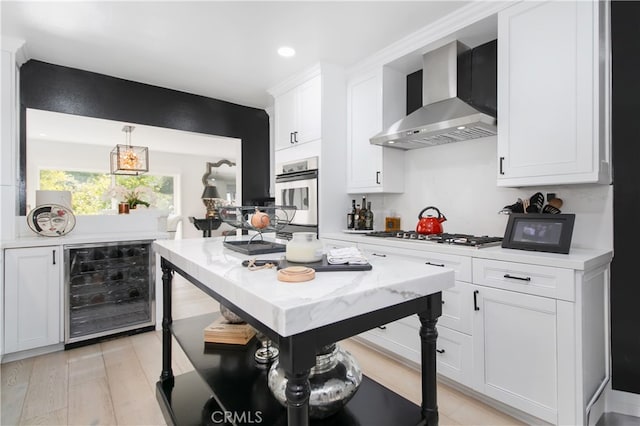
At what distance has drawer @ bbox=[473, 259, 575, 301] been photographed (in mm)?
1613

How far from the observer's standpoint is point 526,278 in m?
1.74

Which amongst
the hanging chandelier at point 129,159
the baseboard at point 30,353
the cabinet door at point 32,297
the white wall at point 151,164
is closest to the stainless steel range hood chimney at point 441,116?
the cabinet door at point 32,297

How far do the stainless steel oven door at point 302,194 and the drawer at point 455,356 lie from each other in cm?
158

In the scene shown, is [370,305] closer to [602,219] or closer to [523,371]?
[523,371]

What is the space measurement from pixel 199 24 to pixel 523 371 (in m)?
3.13

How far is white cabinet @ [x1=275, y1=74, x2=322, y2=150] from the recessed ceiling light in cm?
37

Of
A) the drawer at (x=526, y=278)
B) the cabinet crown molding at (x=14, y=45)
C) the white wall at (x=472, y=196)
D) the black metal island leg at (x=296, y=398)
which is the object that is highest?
the cabinet crown molding at (x=14, y=45)

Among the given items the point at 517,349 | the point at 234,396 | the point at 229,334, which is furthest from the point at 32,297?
the point at 517,349

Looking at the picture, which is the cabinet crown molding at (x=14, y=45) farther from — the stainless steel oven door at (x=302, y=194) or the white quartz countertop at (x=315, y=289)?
the white quartz countertop at (x=315, y=289)

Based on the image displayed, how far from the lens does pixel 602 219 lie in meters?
1.98

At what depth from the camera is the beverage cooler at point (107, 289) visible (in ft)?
9.41

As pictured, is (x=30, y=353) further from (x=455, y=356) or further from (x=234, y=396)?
(x=455, y=356)

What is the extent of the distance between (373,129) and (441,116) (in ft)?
2.59

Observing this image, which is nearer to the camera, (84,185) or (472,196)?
(472,196)
